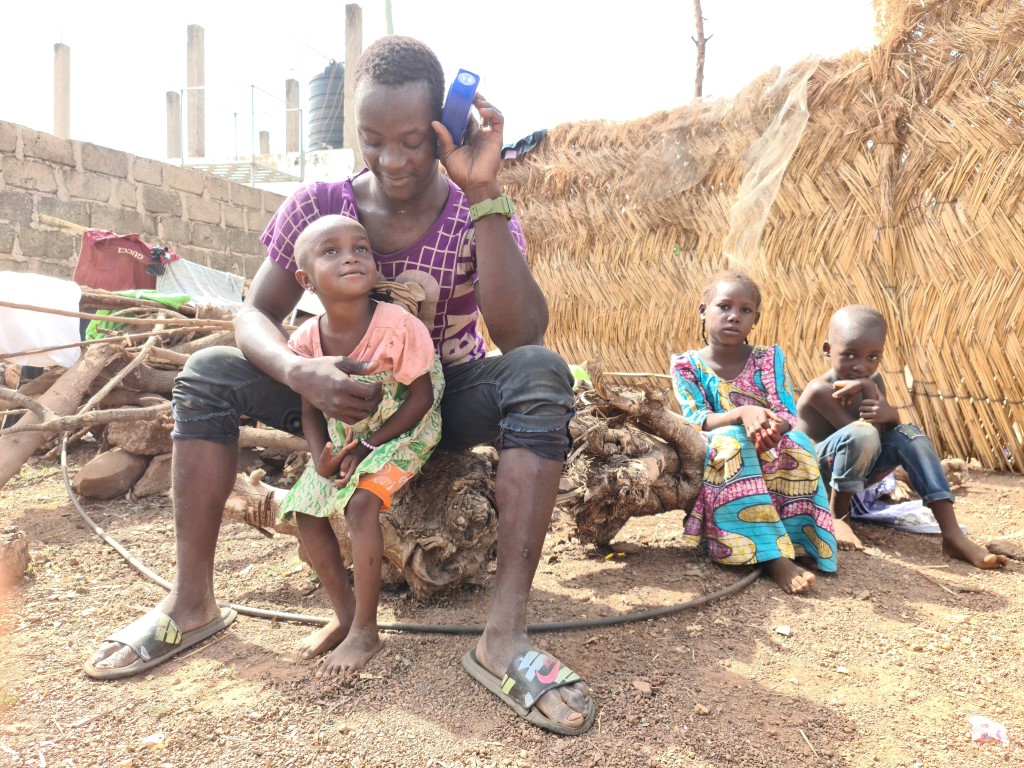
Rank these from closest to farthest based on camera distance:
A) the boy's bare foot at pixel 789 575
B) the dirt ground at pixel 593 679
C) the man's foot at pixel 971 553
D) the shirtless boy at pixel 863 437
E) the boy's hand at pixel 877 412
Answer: the dirt ground at pixel 593 679 → the boy's bare foot at pixel 789 575 → the man's foot at pixel 971 553 → the shirtless boy at pixel 863 437 → the boy's hand at pixel 877 412

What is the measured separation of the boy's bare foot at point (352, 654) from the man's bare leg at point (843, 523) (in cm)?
209

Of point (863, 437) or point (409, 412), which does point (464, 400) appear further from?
point (863, 437)

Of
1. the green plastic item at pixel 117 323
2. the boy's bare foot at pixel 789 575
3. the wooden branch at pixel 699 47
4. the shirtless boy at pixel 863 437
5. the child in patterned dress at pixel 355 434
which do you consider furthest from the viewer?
the wooden branch at pixel 699 47

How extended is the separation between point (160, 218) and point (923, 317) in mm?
6948

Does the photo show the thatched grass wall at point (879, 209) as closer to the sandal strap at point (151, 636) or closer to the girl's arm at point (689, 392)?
the girl's arm at point (689, 392)

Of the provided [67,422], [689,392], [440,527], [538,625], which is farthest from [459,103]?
[67,422]

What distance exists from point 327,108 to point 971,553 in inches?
612

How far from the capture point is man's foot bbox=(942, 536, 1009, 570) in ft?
9.23

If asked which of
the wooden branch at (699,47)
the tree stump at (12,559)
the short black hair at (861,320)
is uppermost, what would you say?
the wooden branch at (699,47)

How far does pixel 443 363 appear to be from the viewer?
7.76ft

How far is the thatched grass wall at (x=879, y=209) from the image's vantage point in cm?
400

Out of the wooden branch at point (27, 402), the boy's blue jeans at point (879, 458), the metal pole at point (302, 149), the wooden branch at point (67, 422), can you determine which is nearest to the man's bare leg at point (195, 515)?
the wooden branch at point (67, 422)

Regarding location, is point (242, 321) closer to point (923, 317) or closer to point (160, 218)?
point (923, 317)

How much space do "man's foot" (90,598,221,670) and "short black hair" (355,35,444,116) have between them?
A: 1596mm
